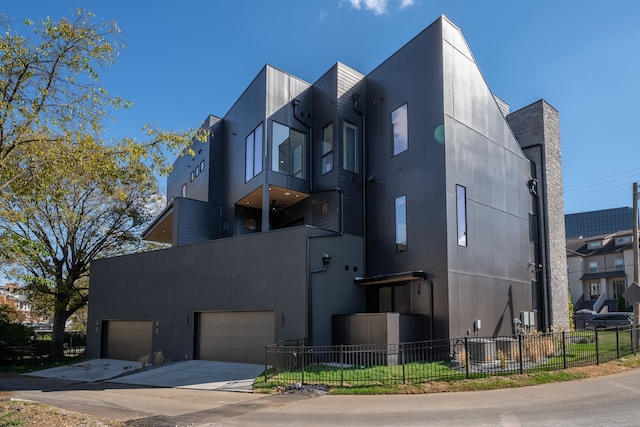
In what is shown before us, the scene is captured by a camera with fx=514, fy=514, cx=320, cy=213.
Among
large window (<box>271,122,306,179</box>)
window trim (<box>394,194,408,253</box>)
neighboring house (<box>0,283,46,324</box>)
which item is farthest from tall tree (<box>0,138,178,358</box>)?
window trim (<box>394,194,408,253</box>)

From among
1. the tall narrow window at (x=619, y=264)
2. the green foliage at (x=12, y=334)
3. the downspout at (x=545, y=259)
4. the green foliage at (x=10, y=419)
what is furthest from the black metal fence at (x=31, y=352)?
the tall narrow window at (x=619, y=264)

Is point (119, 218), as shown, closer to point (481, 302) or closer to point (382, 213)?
point (382, 213)

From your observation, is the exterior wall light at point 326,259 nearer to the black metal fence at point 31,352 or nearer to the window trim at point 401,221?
the window trim at point 401,221

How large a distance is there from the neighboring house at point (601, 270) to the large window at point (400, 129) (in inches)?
1541

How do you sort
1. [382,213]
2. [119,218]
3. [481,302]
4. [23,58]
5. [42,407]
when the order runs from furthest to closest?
[119,218]
[382,213]
[481,302]
[23,58]
[42,407]

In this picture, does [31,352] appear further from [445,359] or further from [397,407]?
[397,407]

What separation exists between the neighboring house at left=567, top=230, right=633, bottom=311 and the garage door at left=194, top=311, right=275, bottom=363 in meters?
42.1

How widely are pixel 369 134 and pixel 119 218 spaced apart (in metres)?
17.4

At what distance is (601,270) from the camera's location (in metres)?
52.8

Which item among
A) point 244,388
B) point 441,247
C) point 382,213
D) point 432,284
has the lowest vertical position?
point 244,388

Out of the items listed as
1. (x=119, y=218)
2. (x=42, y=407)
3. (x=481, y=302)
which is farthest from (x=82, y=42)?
(x=119, y=218)

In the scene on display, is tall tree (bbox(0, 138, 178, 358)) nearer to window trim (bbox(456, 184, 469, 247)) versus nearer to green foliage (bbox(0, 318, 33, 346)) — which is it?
green foliage (bbox(0, 318, 33, 346))

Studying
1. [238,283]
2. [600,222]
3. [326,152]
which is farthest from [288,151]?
[600,222]

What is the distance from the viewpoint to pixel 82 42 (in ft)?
39.1
